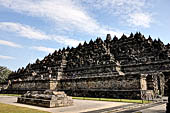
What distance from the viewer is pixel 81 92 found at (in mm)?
27922

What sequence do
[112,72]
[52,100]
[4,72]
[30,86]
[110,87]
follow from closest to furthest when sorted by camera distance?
[52,100], [110,87], [112,72], [30,86], [4,72]

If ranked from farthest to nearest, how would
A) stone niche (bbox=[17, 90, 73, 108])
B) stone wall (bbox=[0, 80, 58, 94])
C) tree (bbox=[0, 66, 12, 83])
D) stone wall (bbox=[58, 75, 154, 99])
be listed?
tree (bbox=[0, 66, 12, 83]) < stone wall (bbox=[0, 80, 58, 94]) < stone wall (bbox=[58, 75, 154, 99]) < stone niche (bbox=[17, 90, 73, 108])

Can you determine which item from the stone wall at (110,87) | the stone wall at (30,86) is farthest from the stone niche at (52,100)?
the stone wall at (30,86)

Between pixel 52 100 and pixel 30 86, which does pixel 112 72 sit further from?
pixel 52 100

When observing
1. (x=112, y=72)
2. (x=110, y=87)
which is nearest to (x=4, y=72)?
(x=112, y=72)

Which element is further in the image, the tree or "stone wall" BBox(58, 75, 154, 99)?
the tree

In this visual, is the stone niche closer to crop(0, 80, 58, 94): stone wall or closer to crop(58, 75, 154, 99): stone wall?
crop(58, 75, 154, 99): stone wall

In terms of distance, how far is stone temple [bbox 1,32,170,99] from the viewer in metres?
22.5

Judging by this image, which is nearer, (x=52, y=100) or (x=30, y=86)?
(x=52, y=100)

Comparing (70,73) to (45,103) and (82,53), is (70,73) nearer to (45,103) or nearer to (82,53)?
(82,53)


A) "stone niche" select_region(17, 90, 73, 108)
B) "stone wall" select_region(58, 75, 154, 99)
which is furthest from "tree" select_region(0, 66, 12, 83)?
"stone niche" select_region(17, 90, 73, 108)

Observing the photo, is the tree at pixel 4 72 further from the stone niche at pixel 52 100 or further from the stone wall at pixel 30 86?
the stone niche at pixel 52 100

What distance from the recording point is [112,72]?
36188mm

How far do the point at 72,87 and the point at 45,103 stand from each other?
51.1 feet
